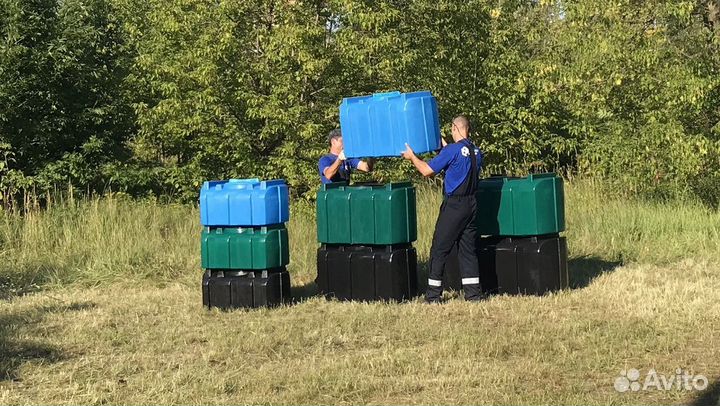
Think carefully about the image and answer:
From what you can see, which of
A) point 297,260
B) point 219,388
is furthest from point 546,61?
point 219,388

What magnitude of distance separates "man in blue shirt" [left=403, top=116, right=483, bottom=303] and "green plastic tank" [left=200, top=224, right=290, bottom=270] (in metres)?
1.44

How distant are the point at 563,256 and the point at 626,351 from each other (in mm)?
2283

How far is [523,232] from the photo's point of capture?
8.20 meters

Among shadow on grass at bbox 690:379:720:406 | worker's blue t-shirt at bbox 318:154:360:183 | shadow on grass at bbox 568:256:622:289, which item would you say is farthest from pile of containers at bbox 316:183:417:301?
shadow on grass at bbox 690:379:720:406

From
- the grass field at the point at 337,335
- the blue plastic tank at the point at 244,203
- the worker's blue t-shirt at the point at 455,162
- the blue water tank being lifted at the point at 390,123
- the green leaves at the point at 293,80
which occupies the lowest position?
the grass field at the point at 337,335

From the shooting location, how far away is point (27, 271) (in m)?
10.2

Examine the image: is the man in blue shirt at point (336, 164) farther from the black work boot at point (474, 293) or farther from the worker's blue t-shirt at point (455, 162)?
the black work boot at point (474, 293)

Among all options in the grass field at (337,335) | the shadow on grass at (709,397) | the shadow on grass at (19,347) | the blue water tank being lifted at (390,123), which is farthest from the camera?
the blue water tank being lifted at (390,123)

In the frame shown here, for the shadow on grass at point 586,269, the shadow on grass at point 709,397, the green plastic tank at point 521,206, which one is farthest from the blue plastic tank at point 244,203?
the shadow on grass at point 709,397

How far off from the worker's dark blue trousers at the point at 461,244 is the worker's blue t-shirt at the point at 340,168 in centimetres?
140

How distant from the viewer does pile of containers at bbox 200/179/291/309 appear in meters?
7.80

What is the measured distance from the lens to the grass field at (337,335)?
533 centimetres

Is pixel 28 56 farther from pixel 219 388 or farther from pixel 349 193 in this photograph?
pixel 219 388

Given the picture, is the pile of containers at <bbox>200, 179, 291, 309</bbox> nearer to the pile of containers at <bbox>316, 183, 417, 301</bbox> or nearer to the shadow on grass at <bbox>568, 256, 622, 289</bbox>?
the pile of containers at <bbox>316, 183, 417, 301</bbox>
